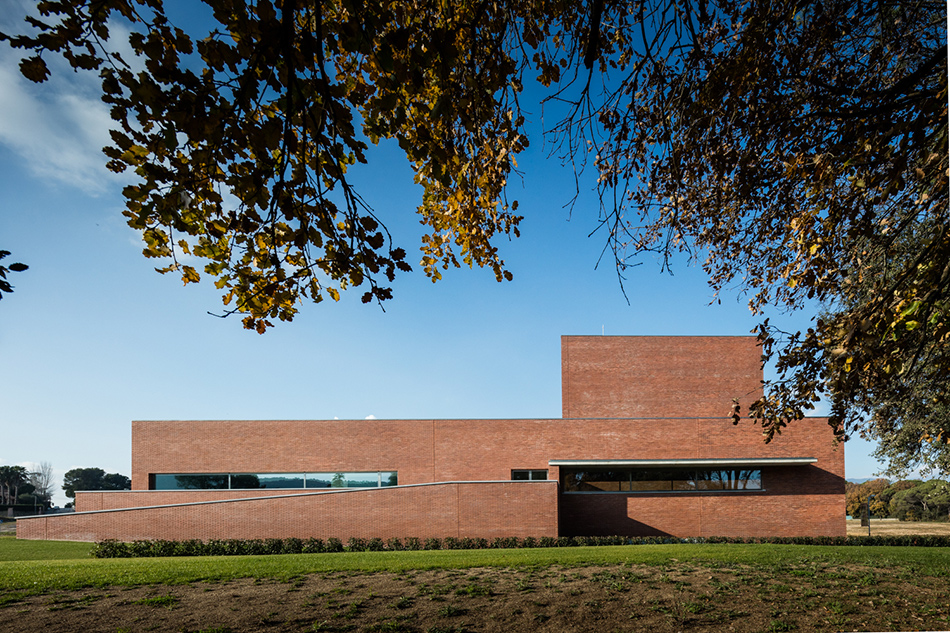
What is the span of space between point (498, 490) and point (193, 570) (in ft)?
41.1

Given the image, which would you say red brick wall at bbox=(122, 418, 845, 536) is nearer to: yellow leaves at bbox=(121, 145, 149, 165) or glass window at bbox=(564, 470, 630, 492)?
glass window at bbox=(564, 470, 630, 492)

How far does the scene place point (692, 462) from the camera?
80.8 ft

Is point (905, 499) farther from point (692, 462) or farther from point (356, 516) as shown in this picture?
point (356, 516)

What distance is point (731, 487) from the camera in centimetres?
2503

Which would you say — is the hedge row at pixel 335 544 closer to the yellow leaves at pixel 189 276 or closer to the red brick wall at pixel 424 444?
the red brick wall at pixel 424 444

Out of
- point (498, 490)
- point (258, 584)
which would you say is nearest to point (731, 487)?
point (498, 490)

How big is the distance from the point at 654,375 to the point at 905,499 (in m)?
23.0

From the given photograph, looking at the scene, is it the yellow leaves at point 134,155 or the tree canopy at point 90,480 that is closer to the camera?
the yellow leaves at point 134,155

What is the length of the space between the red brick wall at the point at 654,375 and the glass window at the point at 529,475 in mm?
4825

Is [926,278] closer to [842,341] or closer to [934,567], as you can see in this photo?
[842,341]

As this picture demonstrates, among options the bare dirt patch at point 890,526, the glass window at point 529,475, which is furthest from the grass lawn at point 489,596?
the bare dirt patch at point 890,526

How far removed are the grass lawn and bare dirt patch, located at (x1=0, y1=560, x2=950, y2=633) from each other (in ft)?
0.08

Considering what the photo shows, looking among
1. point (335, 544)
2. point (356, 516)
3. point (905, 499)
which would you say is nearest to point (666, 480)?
point (356, 516)

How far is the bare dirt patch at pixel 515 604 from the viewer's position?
6.62m
